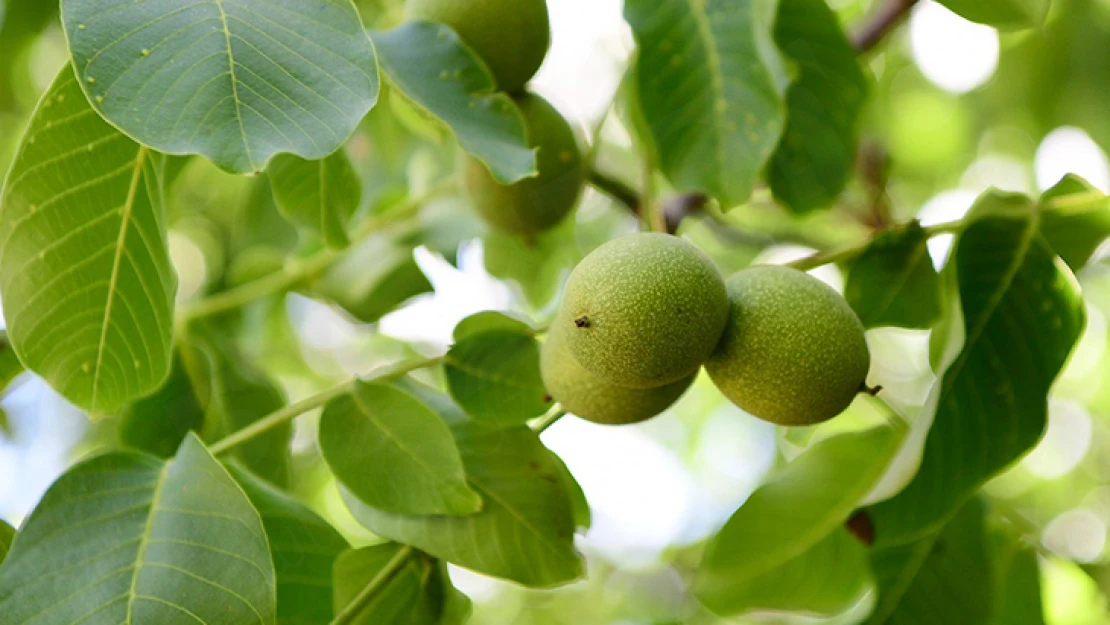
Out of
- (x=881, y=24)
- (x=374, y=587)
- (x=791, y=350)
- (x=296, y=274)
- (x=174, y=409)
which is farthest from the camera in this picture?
(x=296, y=274)

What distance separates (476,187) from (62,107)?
1.95 feet

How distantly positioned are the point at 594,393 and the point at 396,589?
0.34 metres

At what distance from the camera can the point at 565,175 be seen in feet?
4.99

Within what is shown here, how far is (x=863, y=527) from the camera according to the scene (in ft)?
4.30

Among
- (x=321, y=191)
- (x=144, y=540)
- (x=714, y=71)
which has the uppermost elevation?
(x=714, y=71)

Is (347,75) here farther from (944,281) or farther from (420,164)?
(420,164)

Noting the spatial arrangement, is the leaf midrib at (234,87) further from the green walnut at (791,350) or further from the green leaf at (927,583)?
the green leaf at (927,583)

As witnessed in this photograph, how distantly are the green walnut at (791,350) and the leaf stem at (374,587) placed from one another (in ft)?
1.47

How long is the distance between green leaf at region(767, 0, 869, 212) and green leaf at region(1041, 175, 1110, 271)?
1.21ft

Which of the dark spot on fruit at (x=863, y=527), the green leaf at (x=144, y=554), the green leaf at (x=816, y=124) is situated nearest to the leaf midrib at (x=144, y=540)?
the green leaf at (x=144, y=554)

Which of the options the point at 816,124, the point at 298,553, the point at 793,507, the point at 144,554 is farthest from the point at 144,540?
the point at 816,124

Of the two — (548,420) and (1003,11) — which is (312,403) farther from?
(1003,11)

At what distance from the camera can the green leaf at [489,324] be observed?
1333 millimetres

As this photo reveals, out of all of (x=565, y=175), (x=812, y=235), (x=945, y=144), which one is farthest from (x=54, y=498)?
(x=945, y=144)
